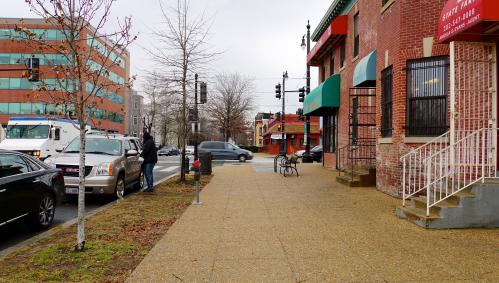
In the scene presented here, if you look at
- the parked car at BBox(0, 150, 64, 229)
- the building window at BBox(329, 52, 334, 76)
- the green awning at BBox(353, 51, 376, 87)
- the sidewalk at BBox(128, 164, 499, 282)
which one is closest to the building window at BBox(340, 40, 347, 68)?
the building window at BBox(329, 52, 334, 76)

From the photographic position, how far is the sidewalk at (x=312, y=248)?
511cm

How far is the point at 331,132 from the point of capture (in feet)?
72.5

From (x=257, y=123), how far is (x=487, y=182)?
365 feet

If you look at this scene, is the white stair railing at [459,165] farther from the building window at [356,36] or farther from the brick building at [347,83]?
the building window at [356,36]

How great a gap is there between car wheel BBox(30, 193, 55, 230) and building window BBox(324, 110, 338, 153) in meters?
14.4

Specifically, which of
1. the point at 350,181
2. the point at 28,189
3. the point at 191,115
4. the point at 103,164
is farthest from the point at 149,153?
the point at 350,181

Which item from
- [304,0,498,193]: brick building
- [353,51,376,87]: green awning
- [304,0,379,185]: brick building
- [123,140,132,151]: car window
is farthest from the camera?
[304,0,379,185]: brick building

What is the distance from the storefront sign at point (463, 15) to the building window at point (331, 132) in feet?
40.6

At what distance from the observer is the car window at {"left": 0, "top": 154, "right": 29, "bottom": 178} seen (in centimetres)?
731

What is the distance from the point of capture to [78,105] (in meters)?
6.10

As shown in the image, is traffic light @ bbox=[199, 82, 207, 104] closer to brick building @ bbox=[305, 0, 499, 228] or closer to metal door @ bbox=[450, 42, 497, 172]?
brick building @ bbox=[305, 0, 499, 228]

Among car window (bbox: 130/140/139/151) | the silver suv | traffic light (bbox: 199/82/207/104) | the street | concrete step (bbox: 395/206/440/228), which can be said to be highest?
traffic light (bbox: 199/82/207/104)

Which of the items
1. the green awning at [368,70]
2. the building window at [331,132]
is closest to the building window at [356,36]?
the green awning at [368,70]

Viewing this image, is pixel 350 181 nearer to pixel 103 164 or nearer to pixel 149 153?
pixel 149 153
